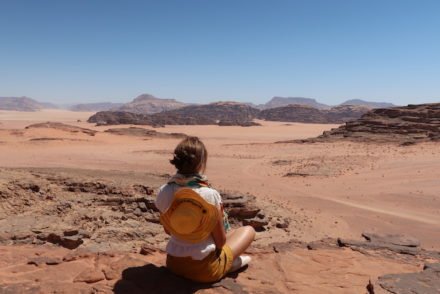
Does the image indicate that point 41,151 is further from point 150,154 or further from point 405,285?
point 405,285

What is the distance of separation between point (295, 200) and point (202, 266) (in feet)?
27.4

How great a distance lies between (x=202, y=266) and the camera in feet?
11.8

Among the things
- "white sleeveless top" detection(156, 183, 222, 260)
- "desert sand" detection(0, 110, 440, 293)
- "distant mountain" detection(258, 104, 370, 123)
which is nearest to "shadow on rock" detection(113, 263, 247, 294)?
"desert sand" detection(0, 110, 440, 293)

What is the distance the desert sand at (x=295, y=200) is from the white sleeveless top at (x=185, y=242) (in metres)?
0.38

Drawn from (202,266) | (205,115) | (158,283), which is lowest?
(158,283)

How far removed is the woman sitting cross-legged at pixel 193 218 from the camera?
334cm

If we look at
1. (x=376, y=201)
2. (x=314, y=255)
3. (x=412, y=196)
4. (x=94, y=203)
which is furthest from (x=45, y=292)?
(x=412, y=196)

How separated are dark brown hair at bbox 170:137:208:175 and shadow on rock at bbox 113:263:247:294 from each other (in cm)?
101

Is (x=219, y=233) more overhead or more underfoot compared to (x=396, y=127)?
more underfoot

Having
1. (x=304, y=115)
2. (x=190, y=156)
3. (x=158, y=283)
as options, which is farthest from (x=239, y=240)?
(x=304, y=115)

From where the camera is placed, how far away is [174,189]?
135 inches

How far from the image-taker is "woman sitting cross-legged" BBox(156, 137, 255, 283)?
3.34m

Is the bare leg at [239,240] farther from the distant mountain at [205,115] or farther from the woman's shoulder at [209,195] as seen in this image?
the distant mountain at [205,115]

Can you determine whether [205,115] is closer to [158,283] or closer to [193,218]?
[158,283]
